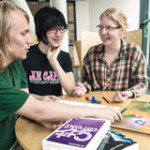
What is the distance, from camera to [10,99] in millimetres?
746

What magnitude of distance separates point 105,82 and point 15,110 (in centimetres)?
96

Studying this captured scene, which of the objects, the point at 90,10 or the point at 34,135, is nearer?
the point at 34,135

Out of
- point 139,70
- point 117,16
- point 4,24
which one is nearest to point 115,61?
point 139,70

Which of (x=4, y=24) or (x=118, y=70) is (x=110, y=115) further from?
(x=118, y=70)

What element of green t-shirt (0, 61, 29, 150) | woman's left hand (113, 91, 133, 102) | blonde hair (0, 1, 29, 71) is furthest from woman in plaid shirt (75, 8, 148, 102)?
blonde hair (0, 1, 29, 71)

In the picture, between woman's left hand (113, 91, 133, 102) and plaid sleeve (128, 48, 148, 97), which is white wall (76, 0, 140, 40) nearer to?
plaid sleeve (128, 48, 148, 97)

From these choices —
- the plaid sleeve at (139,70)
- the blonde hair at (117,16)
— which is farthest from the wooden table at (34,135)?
the blonde hair at (117,16)

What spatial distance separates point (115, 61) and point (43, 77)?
2.09 ft

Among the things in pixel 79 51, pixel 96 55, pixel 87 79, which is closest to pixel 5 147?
pixel 87 79

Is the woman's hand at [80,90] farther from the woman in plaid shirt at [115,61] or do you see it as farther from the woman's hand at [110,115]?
the woman's hand at [110,115]

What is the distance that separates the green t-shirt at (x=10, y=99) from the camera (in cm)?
75

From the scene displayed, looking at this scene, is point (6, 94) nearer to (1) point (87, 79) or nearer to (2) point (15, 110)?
(2) point (15, 110)

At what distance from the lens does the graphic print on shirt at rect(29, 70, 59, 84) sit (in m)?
1.52

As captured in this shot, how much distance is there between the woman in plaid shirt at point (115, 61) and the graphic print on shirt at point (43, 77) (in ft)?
0.90
